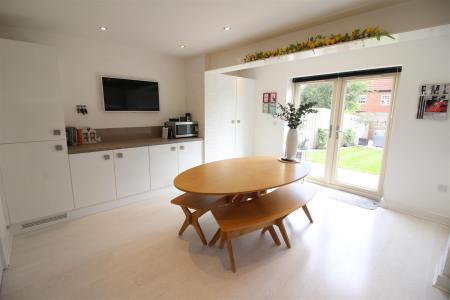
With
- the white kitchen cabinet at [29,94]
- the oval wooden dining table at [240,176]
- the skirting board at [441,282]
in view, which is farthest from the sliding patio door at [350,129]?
the white kitchen cabinet at [29,94]

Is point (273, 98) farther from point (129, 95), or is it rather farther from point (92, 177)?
point (92, 177)

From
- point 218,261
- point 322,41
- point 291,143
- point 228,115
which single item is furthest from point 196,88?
point 218,261

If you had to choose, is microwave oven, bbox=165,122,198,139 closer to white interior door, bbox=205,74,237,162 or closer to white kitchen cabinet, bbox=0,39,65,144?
white interior door, bbox=205,74,237,162

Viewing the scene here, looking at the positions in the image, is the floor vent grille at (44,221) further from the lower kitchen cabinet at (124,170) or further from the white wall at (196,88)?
the white wall at (196,88)

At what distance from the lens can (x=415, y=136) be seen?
279 centimetres

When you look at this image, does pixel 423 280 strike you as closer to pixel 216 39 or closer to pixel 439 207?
pixel 439 207

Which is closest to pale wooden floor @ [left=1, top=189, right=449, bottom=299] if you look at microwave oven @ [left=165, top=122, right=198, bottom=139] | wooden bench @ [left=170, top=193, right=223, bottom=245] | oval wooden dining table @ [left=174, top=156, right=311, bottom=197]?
wooden bench @ [left=170, top=193, right=223, bottom=245]

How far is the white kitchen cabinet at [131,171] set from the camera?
9.59 ft

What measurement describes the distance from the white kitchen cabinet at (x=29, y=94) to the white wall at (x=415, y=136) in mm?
4013

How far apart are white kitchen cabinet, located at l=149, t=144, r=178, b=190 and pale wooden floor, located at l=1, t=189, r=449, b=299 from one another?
75cm

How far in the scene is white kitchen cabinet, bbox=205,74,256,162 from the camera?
12.6 ft

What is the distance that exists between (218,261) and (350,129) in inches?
123

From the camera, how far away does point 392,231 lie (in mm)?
2496

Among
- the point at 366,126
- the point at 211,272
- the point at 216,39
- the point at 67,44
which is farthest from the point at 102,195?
the point at 366,126
